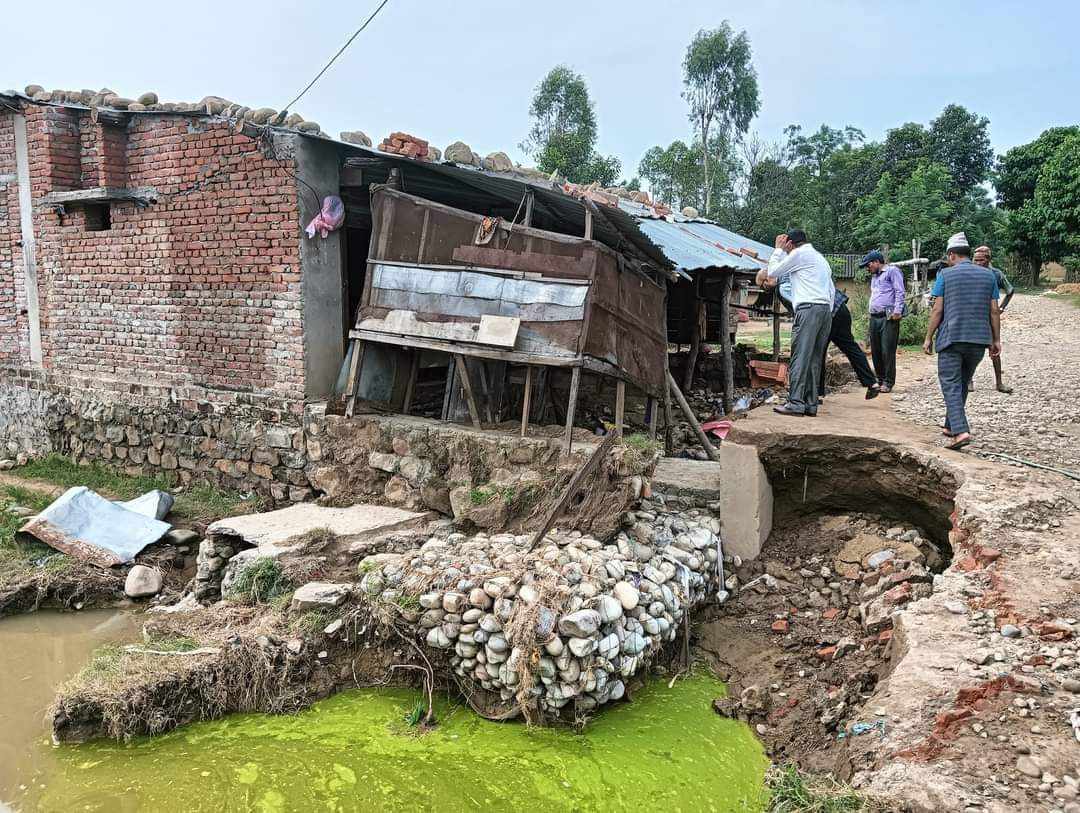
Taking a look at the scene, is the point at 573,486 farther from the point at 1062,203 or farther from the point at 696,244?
the point at 1062,203

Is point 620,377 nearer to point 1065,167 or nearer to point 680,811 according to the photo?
point 680,811

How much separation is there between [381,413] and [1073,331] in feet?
46.9

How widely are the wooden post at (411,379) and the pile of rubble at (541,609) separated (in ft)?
7.94

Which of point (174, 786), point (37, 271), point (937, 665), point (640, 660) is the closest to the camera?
point (937, 665)

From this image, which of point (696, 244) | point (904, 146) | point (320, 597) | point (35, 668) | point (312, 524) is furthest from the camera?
point (904, 146)

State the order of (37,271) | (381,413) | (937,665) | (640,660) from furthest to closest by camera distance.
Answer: (37,271) < (381,413) < (640,660) < (937,665)

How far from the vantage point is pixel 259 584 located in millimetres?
5215

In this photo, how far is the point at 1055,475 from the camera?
5.17m

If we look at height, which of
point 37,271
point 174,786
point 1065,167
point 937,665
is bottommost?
point 174,786

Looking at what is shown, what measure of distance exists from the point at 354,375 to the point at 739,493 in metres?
3.52

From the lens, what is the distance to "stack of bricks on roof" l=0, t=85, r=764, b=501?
22.5 ft

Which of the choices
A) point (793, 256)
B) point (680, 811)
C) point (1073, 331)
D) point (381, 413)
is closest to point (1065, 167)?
point (1073, 331)

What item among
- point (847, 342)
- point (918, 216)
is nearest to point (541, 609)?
point (847, 342)

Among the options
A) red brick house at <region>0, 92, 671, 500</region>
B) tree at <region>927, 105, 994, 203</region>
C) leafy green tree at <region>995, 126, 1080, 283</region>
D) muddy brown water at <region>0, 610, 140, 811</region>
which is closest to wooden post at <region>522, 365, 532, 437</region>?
red brick house at <region>0, 92, 671, 500</region>
